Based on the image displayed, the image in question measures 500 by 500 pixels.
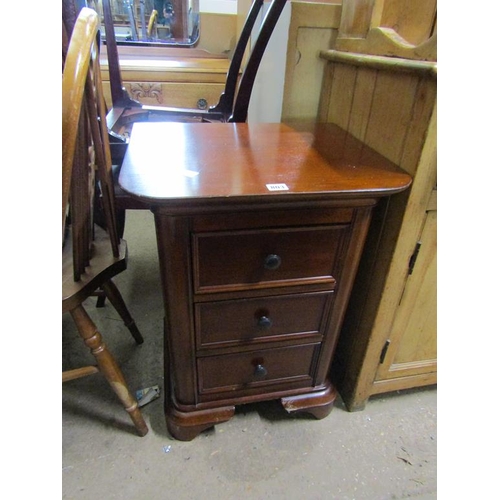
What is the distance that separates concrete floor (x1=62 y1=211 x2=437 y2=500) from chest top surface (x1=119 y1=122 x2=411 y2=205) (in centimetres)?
75

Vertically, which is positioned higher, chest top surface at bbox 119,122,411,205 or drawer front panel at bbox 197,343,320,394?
chest top surface at bbox 119,122,411,205

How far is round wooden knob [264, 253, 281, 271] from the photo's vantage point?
2.39ft

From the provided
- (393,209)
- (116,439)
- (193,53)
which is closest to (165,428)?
(116,439)

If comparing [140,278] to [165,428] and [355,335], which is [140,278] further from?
[355,335]

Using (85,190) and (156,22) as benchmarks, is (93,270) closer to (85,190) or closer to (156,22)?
(85,190)

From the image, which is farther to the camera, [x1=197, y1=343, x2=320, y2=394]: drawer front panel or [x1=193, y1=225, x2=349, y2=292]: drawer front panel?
A: [x1=197, y1=343, x2=320, y2=394]: drawer front panel

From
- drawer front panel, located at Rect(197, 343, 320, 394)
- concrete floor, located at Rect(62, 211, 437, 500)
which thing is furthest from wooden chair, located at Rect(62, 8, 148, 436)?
drawer front panel, located at Rect(197, 343, 320, 394)

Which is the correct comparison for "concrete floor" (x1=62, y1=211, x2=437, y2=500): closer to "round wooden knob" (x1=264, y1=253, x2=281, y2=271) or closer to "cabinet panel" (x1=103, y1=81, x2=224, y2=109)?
"round wooden knob" (x1=264, y1=253, x2=281, y2=271)

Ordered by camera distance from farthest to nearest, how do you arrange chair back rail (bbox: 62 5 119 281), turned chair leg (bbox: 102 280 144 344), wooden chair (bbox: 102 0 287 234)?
wooden chair (bbox: 102 0 287 234)
turned chair leg (bbox: 102 280 144 344)
chair back rail (bbox: 62 5 119 281)

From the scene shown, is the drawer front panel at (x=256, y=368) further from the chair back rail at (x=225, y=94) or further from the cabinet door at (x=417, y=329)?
the chair back rail at (x=225, y=94)

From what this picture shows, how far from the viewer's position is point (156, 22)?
2.23 meters

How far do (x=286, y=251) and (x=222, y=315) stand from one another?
220mm

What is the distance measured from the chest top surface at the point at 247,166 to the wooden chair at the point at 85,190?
0.32ft

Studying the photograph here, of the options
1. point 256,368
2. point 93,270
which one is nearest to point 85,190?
point 93,270
